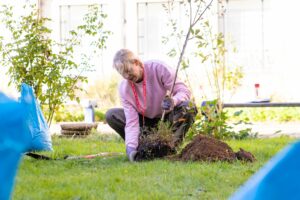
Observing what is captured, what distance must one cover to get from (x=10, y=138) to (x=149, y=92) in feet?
12.6

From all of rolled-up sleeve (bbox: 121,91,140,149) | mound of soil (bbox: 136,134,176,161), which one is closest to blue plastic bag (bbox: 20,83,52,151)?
rolled-up sleeve (bbox: 121,91,140,149)

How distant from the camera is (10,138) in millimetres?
951

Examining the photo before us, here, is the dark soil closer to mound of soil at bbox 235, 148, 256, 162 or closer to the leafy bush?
mound of soil at bbox 235, 148, 256, 162

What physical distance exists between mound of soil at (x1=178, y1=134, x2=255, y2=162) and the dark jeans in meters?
0.33

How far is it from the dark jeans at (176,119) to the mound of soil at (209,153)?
0.33 m

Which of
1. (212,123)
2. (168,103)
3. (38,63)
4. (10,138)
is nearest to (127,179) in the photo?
(168,103)

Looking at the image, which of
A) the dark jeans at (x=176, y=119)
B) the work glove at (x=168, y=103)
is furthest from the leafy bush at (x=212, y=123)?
the work glove at (x=168, y=103)

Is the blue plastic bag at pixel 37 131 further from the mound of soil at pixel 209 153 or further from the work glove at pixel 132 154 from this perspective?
the mound of soil at pixel 209 153

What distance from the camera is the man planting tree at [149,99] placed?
14.9 ft

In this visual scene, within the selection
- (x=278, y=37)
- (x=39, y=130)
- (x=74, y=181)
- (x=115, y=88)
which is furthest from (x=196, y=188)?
(x=278, y=37)

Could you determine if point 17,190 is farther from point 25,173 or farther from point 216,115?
point 216,115

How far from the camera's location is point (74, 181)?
3.76 metres

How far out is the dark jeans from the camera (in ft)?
16.2

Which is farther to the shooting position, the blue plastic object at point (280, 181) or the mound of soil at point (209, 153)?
the mound of soil at point (209, 153)
